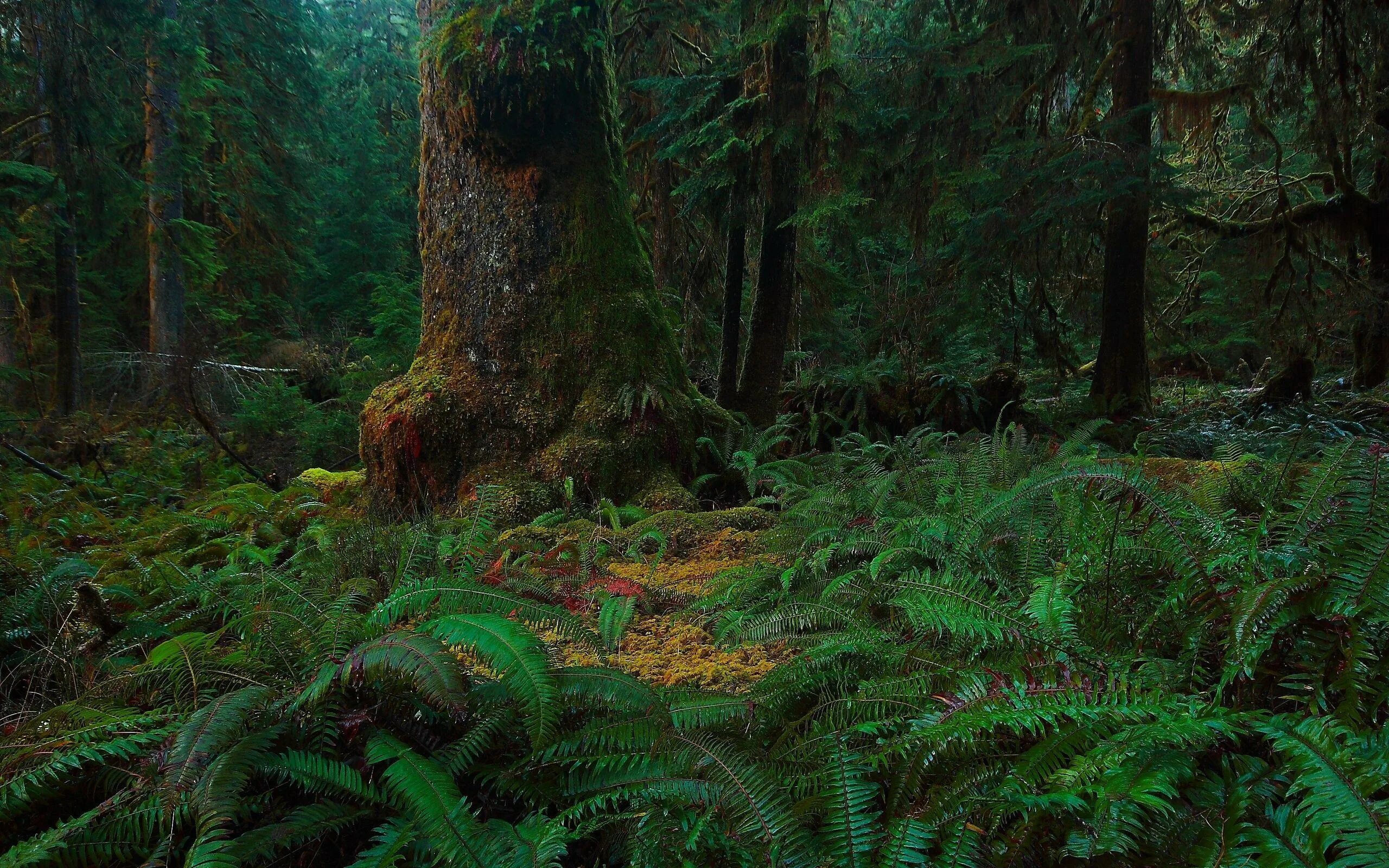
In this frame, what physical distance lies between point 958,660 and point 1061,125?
9046 mm

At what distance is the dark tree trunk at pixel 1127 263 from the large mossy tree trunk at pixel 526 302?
16.0 feet

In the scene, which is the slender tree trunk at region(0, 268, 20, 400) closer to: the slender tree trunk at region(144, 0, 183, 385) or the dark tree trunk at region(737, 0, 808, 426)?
the slender tree trunk at region(144, 0, 183, 385)

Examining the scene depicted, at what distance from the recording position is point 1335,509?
178cm

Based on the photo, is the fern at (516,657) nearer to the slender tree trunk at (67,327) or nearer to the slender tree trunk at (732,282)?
the slender tree trunk at (732,282)

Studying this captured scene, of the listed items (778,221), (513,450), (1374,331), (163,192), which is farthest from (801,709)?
(163,192)

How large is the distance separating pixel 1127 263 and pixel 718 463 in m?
5.13

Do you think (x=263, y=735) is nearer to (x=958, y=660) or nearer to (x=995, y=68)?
(x=958, y=660)

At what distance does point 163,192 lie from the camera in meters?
10.1

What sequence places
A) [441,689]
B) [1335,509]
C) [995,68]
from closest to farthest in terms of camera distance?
[441,689]
[1335,509]
[995,68]

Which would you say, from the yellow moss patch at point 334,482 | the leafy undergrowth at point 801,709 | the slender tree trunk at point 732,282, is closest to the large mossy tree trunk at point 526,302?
the yellow moss patch at point 334,482

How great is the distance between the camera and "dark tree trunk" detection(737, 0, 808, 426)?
18.6 ft

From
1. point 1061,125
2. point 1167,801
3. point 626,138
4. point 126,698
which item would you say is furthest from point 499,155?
point 1061,125

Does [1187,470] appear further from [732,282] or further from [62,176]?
[62,176]

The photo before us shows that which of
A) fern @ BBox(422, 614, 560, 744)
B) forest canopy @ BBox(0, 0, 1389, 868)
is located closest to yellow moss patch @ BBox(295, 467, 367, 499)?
forest canopy @ BBox(0, 0, 1389, 868)
